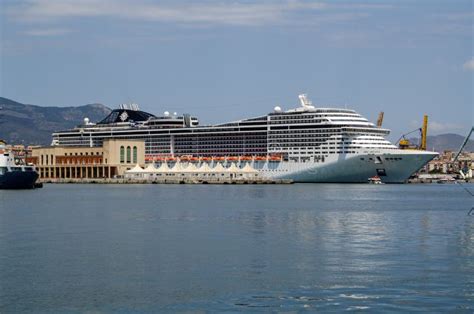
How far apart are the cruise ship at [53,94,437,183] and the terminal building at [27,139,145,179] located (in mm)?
2284

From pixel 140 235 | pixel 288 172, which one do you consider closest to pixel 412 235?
pixel 140 235

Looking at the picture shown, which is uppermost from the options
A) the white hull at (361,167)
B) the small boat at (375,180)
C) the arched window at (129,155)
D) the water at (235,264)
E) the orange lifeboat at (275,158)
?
the arched window at (129,155)

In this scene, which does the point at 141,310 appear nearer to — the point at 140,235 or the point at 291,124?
the point at 140,235

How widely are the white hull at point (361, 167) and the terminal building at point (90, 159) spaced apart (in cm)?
3114

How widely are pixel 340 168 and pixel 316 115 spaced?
9654mm

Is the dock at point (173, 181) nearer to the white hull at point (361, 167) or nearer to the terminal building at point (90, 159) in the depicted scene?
the white hull at point (361, 167)

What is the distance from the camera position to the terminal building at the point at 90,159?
12912 centimetres

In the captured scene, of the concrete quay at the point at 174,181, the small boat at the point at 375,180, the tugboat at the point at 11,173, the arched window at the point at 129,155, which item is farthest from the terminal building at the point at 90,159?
the tugboat at the point at 11,173

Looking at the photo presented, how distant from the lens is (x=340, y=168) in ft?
332

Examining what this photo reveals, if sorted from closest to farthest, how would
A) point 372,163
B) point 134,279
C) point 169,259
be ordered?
point 134,279, point 169,259, point 372,163

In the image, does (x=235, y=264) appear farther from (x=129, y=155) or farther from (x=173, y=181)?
(x=129, y=155)

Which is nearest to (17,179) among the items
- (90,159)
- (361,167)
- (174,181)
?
(174,181)

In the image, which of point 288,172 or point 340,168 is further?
point 288,172

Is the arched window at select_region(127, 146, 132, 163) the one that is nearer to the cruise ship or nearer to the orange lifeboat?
the cruise ship
